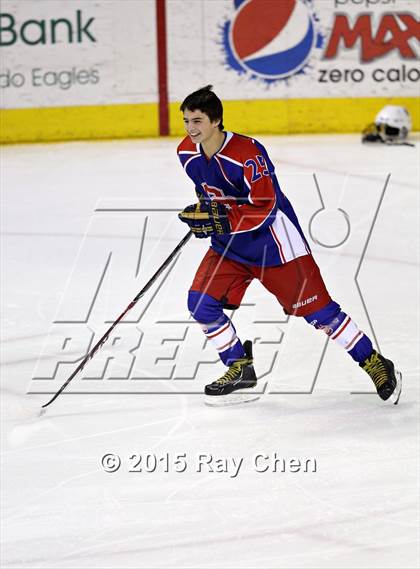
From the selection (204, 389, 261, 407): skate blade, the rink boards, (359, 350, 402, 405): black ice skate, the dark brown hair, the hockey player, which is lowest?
the rink boards

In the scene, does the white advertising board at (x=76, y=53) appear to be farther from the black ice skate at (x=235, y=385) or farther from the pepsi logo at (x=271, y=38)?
the black ice skate at (x=235, y=385)

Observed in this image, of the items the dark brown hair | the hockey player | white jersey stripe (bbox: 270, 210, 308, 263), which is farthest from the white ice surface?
the dark brown hair

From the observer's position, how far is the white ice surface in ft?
8.46

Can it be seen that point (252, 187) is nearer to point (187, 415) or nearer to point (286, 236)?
point (286, 236)

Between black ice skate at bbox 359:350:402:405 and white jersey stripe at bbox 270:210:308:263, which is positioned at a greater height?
white jersey stripe at bbox 270:210:308:263

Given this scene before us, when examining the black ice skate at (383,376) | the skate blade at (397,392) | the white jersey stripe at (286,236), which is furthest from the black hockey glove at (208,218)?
the skate blade at (397,392)

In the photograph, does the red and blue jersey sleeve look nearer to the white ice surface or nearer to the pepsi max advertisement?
the white ice surface

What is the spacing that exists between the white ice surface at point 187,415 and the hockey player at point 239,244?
185 mm

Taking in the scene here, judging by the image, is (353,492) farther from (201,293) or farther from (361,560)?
(201,293)

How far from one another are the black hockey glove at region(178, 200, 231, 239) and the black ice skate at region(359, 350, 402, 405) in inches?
24.7

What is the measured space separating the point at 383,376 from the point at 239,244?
60 centimetres

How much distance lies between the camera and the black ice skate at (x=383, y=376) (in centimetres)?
334

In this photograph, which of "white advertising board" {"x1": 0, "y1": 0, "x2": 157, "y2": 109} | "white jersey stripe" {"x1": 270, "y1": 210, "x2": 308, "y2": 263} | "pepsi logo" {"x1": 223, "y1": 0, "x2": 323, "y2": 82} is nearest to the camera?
"white jersey stripe" {"x1": 270, "y1": 210, "x2": 308, "y2": 263}

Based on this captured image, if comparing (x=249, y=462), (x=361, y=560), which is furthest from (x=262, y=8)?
(x=361, y=560)
